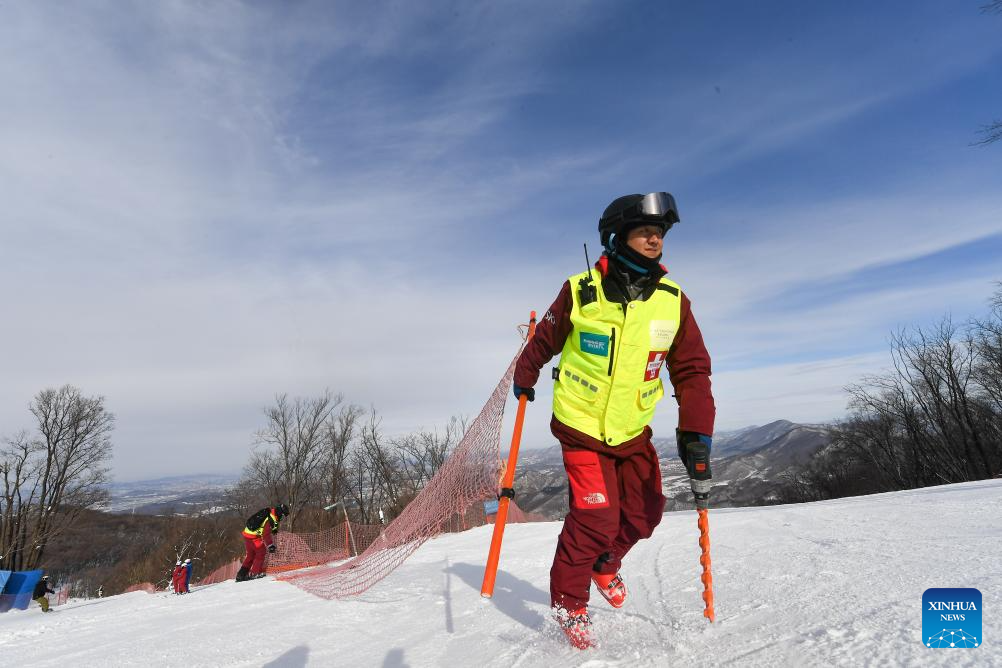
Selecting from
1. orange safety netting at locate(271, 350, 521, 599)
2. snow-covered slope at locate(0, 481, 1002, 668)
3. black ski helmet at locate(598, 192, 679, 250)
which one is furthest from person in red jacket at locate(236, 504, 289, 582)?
black ski helmet at locate(598, 192, 679, 250)

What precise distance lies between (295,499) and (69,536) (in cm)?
1311

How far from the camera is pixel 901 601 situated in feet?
5.98

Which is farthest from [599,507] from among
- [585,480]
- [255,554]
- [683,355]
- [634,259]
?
[255,554]

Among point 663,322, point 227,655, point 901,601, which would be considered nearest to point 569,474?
point 663,322

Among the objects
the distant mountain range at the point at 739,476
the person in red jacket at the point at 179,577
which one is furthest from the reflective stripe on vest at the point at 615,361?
the distant mountain range at the point at 739,476

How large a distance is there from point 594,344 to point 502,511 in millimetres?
1043

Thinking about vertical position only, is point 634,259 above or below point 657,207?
below

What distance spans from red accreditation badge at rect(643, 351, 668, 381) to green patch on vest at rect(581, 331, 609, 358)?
239mm

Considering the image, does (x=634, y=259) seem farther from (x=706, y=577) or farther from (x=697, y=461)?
(x=706, y=577)

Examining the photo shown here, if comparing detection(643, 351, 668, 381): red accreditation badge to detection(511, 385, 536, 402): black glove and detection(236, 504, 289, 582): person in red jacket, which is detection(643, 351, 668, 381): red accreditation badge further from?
detection(236, 504, 289, 582): person in red jacket

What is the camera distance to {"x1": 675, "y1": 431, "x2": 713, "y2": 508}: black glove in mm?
2332

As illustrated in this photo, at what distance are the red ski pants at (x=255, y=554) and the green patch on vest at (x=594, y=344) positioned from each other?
10.6 m

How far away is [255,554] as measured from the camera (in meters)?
10.6

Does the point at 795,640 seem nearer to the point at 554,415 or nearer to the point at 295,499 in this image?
the point at 554,415
